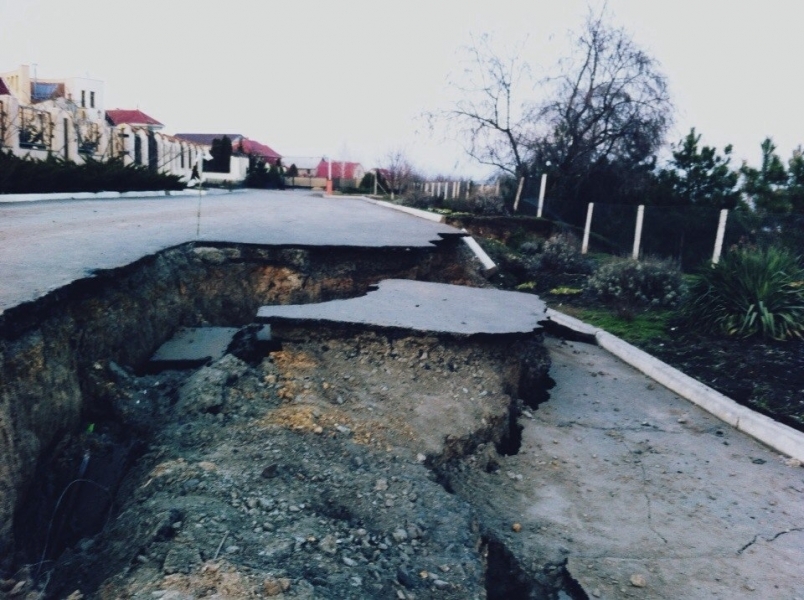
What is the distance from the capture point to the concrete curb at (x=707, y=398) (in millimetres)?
4793

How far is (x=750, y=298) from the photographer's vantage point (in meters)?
7.32

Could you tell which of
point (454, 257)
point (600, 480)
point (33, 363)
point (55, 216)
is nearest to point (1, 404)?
point (33, 363)

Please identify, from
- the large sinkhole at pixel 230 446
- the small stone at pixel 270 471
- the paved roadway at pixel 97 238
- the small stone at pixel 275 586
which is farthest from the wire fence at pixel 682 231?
the small stone at pixel 275 586

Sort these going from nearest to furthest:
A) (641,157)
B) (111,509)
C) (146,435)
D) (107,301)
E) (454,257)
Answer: (111,509) → (146,435) → (107,301) → (454,257) → (641,157)

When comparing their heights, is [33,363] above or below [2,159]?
below

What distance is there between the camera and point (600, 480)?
4.30m

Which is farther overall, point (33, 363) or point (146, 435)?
point (146, 435)

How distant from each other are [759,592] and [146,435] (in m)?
3.32

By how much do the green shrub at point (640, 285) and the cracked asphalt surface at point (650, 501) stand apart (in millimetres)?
3728

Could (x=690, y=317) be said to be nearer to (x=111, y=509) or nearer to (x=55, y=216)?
(x=111, y=509)

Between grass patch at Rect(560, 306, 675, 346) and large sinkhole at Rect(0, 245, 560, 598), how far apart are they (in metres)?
2.72

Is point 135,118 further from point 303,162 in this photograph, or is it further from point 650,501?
point 650,501

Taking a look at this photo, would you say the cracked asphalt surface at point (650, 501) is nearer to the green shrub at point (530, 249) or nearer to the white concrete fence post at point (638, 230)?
the green shrub at point (530, 249)

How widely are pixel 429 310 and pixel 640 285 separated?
208 inches
